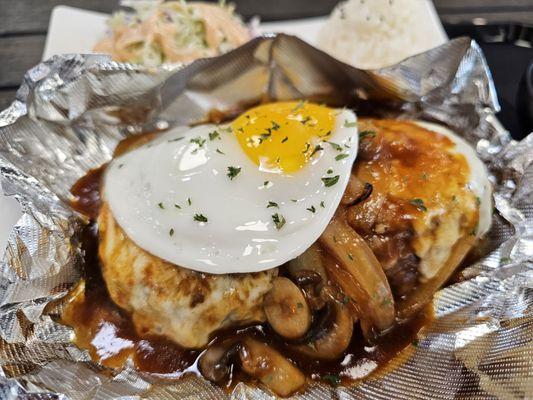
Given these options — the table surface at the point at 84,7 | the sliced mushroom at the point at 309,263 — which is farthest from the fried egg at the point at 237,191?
the table surface at the point at 84,7

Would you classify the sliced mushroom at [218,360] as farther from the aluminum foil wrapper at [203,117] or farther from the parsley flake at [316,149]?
the parsley flake at [316,149]

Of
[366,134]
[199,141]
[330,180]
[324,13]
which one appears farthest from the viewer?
[324,13]

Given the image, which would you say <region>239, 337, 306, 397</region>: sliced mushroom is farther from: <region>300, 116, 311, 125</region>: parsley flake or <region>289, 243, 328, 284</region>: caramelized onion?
<region>300, 116, 311, 125</region>: parsley flake

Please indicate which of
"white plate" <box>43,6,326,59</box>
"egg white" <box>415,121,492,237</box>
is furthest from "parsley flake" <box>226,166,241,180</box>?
"white plate" <box>43,6,326,59</box>

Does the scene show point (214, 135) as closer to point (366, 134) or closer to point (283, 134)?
point (283, 134)

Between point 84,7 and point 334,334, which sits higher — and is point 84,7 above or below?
above

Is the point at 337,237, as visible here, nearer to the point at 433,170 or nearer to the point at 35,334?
the point at 433,170

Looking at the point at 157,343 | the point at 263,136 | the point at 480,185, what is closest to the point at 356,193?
the point at 263,136
